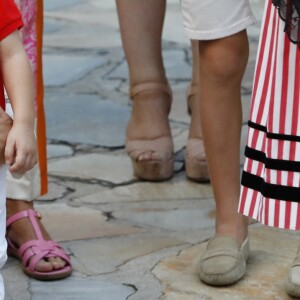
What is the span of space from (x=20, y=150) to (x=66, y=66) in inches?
134

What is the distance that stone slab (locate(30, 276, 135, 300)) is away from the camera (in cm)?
272

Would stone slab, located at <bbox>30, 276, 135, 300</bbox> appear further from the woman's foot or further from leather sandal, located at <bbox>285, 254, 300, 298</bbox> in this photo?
leather sandal, located at <bbox>285, 254, 300, 298</bbox>

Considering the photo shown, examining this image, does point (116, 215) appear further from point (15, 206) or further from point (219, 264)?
point (219, 264)

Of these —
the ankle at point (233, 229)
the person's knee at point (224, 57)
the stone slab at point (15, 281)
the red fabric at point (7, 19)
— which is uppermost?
the red fabric at point (7, 19)

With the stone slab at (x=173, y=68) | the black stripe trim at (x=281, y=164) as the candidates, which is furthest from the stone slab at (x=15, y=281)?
the stone slab at (x=173, y=68)

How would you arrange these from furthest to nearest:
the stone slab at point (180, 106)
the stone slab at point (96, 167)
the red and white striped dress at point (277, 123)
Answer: the stone slab at point (180, 106) < the stone slab at point (96, 167) < the red and white striped dress at point (277, 123)

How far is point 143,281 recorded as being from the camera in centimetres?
282

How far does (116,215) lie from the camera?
3373mm

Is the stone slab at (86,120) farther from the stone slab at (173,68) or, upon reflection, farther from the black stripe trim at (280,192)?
the black stripe trim at (280,192)

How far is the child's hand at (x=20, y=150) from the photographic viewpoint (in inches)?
84.4

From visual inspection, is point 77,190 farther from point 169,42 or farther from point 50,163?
point 169,42

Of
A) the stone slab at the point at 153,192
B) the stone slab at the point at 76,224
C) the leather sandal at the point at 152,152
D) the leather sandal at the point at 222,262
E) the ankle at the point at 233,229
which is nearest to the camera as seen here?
the leather sandal at the point at 222,262

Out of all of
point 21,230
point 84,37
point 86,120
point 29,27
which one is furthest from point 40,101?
point 84,37

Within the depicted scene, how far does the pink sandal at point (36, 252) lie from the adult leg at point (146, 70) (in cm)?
76
